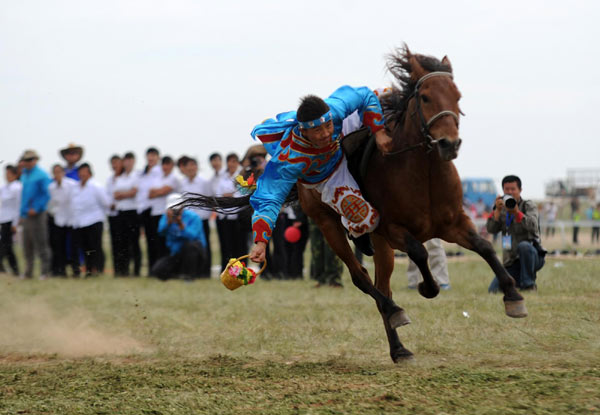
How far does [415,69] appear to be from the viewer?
229 inches

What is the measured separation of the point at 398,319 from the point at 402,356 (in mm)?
279

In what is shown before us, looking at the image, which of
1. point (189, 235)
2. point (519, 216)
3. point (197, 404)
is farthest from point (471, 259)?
point (197, 404)

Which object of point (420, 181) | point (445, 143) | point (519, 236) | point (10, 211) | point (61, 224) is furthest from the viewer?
point (10, 211)

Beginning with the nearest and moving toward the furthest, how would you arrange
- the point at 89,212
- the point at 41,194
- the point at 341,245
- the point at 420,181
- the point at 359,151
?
the point at 420,181
the point at 359,151
the point at 341,245
the point at 89,212
the point at 41,194

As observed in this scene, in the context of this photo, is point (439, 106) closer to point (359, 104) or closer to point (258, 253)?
point (359, 104)

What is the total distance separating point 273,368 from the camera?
5.88 m

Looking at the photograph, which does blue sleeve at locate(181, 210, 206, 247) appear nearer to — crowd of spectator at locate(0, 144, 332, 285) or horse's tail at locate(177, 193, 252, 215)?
crowd of spectator at locate(0, 144, 332, 285)

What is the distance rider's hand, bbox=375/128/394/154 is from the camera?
581cm

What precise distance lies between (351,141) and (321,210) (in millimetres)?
754

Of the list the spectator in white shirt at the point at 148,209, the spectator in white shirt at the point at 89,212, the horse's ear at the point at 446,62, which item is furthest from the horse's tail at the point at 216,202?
the spectator in white shirt at the point at 89,212

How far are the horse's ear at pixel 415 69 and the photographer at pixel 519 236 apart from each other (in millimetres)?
3470

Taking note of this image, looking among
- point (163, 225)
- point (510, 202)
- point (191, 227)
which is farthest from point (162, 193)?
point (510, 202)

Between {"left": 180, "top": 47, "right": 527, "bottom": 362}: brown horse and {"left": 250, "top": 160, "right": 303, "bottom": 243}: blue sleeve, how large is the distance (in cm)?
61

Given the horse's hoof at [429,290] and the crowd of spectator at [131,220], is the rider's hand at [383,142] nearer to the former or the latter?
the horse's hoof at [429,290]
